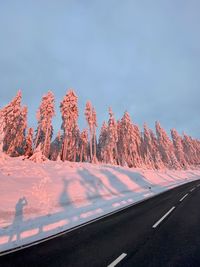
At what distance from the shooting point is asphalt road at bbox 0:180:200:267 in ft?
→ 16.9

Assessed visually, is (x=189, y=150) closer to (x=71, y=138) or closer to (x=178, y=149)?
(x=178, y=149)

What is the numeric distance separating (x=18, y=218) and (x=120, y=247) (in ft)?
21.2

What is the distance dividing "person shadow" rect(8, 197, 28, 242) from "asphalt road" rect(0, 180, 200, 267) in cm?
202

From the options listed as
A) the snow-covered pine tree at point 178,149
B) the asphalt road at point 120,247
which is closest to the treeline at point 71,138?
the snow-covered pine tree at point 178,149

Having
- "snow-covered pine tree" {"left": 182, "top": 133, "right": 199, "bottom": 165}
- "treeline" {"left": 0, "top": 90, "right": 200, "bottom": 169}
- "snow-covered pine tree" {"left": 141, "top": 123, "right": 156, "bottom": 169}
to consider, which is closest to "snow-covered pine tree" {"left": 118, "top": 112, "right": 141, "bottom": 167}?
"treeline" {"left": 0, "top": 90, "right": 200, "bottom": 169}

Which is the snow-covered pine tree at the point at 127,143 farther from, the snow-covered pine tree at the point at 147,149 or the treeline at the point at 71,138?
the snow-covered pine tree at the point at 147,149

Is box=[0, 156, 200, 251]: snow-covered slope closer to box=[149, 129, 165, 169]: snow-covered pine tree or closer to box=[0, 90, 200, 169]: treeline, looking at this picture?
box=[0, 90, 200, 169]: treeline

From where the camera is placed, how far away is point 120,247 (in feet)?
20.2

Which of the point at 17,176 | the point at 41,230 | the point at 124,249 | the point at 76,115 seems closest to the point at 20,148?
the point at 76,115

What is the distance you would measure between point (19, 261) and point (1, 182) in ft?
34.4

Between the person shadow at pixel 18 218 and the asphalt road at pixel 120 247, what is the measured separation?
6.64 feet

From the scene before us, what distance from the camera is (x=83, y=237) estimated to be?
7215 millimetres

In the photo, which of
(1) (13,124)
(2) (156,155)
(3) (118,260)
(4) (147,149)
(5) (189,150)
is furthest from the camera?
(5) (189,150)

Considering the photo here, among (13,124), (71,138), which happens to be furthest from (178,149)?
(13,124)
